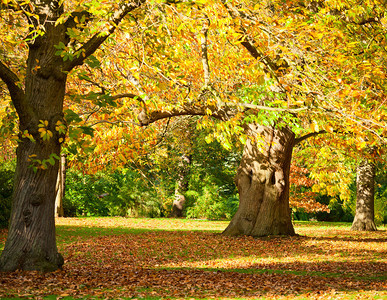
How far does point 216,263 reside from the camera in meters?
11.4

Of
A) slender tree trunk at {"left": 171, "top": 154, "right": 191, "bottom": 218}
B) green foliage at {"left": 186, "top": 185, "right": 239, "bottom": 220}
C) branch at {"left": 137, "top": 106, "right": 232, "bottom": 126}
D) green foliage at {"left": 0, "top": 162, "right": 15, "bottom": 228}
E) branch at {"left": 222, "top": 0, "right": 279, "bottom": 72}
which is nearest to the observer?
branch at {"left": 222, "top": 0, "right": 279, "bottom": 72}

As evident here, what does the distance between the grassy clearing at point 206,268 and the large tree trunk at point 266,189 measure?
64 cm

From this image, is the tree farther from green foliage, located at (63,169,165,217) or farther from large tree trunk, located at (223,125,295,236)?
green foliage, located at (63,169,165,217)

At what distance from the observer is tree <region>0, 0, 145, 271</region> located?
26.1 ft

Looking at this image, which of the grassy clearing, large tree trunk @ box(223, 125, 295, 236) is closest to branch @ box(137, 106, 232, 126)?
large tree trunk @ box(223, 125, 295, 236)

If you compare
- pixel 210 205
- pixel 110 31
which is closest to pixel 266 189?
pixel 110 31

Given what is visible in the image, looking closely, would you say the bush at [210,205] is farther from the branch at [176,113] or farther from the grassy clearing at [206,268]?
the branch at [176,113]

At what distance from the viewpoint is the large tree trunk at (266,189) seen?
53.0 ft

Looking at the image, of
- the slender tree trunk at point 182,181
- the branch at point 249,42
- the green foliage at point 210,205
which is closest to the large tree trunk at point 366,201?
the green foliage at point 210,205

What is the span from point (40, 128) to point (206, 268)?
488cm

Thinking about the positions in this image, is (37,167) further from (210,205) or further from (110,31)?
(210,205)

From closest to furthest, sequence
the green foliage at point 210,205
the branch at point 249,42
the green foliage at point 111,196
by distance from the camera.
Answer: the branch at point 249,42 < the green foliage at point 111,196 < the green foliage at point 210,205

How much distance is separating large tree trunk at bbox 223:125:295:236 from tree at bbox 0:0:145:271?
8.69m

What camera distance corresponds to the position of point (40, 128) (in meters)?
7.74
